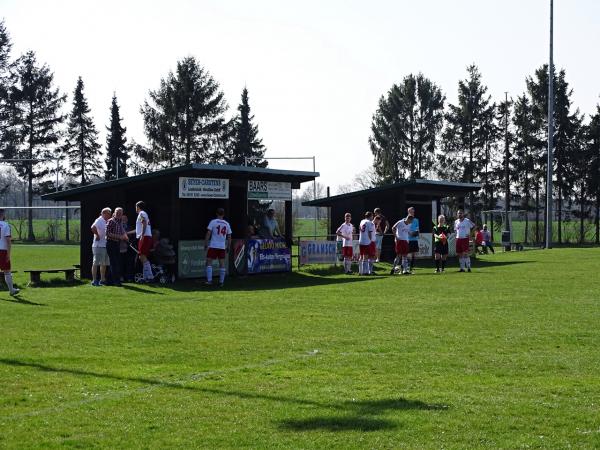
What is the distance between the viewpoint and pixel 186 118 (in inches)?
2640

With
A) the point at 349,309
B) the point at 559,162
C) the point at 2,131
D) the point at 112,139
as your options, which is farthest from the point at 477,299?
the point at 112,139

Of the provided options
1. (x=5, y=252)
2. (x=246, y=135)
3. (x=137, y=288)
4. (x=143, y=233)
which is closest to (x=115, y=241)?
(x=143, y=233)

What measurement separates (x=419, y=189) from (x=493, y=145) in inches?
1565

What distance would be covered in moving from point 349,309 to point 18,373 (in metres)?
7.49

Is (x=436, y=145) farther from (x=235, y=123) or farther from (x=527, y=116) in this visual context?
(x=235, y=123)

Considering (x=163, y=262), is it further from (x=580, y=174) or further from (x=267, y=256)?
(x=580, y=174)

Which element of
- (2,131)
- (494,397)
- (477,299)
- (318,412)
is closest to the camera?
(318,412)

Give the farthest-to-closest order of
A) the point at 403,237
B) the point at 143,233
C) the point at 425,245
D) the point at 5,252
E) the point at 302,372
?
the point at 425,245
the point at 403,237
the point at 143,233
the point at 5,252
the point at 302,372

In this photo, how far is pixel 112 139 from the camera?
7331 centimetres

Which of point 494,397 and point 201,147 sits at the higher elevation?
point 201,147

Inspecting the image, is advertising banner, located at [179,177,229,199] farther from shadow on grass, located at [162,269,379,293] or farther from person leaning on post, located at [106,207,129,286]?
person leaning on post, located at [106,207,129,286]

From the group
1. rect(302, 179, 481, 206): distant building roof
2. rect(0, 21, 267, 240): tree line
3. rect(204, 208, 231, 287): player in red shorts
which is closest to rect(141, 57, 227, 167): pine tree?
rect(0, 21, 267, 240): tree line

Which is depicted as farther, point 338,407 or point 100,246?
point 100,246

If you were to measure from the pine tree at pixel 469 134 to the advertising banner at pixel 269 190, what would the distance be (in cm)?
4584
